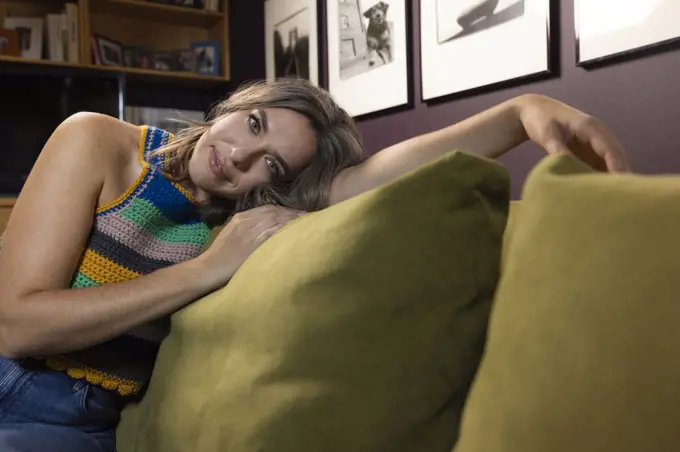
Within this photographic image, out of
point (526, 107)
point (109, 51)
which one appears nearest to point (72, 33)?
point (109, 51)

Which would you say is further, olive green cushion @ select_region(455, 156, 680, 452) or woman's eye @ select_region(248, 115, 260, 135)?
woman's eye @ select_region(248, 115, 260, 135)

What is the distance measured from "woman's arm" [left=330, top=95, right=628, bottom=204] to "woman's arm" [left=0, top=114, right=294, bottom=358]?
0.82ft

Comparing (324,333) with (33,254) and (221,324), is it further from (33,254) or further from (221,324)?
(33,254)

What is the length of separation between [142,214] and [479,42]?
1.23m

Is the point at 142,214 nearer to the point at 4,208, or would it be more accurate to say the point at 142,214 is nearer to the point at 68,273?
the point at 68,273

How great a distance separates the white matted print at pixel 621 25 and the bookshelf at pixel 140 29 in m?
2.24

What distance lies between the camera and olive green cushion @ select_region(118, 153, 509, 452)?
2.19 ft

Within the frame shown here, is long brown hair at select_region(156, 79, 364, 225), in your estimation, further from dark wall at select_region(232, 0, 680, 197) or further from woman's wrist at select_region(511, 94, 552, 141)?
dark wall at select_region(232, 0, 680, 197)

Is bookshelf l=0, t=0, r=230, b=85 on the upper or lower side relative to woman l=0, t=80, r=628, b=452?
upper

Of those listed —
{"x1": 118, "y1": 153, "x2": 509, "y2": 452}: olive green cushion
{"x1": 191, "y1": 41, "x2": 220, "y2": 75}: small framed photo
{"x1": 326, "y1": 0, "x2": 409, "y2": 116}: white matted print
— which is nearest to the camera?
{"x1": 118, "y1": 153, "x2": 509, "y2": 452}: olive green cushion

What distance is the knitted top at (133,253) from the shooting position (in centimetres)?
111

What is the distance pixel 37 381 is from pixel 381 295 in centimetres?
75

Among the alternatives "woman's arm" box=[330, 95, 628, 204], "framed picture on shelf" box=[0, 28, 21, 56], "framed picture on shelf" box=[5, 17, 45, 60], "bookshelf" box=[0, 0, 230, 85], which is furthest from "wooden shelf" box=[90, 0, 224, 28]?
"woman's arm" box=[330, 95, 628, 204]

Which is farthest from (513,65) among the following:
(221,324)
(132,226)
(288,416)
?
(288,416)
